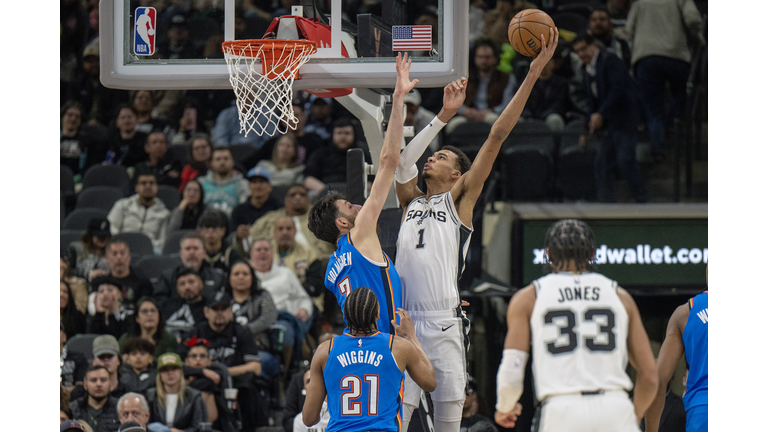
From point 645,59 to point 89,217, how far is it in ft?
20.5

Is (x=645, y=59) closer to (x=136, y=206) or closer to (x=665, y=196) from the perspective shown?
(x=665, y=196)

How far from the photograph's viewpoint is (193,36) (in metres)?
9.69

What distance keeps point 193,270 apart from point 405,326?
448cm

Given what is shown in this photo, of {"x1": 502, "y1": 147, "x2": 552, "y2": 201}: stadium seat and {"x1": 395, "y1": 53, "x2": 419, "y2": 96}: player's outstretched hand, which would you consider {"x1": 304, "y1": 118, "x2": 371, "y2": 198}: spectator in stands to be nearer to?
{"x1": 502, "y1": 147, "x2": 552, "y2": 201}: stadium seat

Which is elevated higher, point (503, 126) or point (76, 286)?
point (503, 126)

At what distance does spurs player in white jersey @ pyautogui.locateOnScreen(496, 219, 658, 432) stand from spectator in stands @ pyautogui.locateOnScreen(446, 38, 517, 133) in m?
5.64

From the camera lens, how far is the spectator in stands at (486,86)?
985 centimetres

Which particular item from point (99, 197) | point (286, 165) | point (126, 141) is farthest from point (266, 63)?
point (126, 141)

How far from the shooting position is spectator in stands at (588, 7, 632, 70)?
9.96 meters

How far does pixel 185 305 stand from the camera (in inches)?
341

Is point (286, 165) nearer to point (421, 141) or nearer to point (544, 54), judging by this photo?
point (421, 141)

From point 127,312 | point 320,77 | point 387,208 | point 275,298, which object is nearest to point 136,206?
point 127,312

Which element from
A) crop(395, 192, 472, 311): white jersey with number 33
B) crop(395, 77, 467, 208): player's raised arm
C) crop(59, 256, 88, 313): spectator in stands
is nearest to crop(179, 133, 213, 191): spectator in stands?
crop(59, 256, 88, 313): spectator in stands

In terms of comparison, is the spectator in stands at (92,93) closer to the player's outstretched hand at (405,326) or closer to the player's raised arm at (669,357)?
the player's outstretched hand at (405,326)
